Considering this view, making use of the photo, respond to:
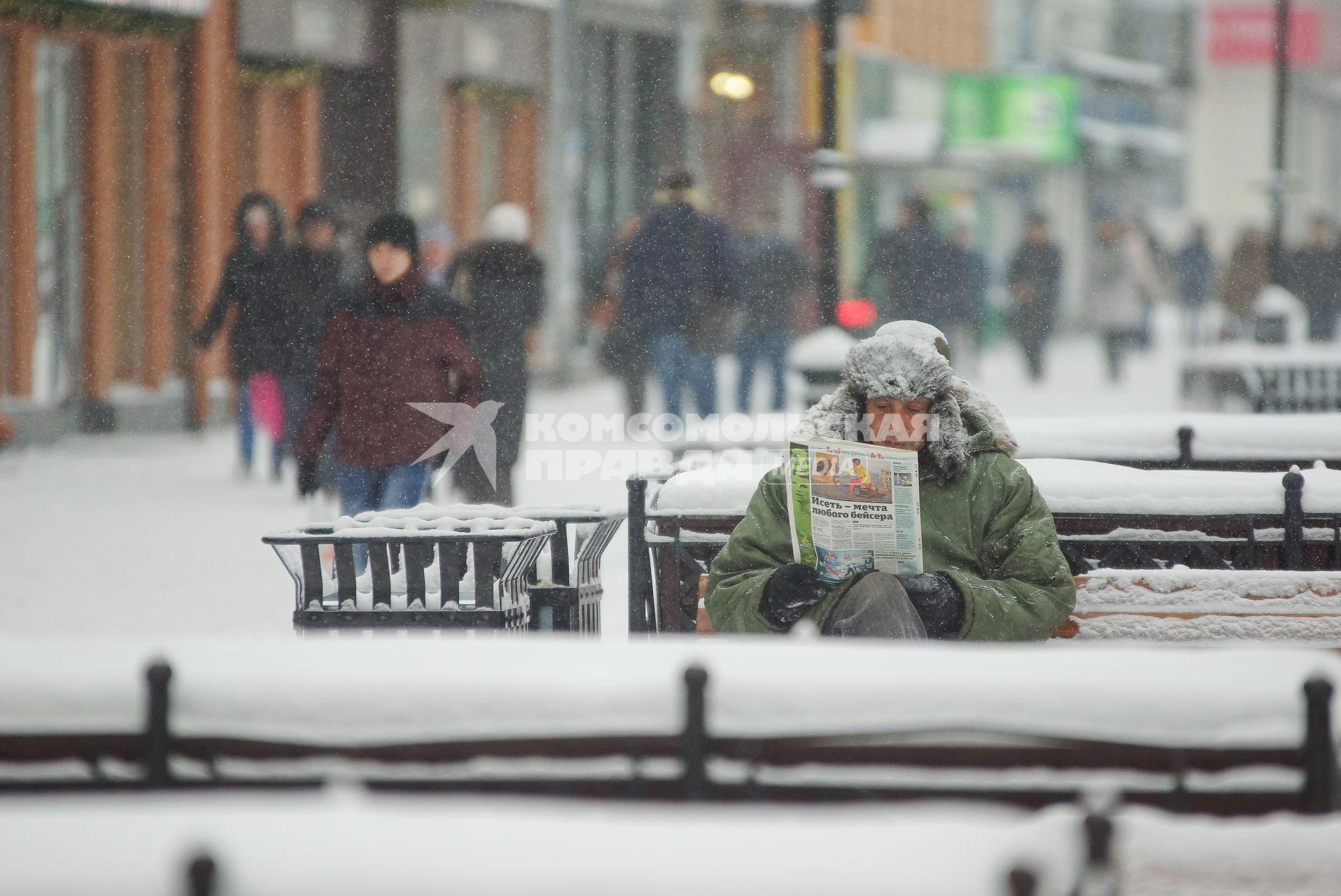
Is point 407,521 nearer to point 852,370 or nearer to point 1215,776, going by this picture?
point 852,370

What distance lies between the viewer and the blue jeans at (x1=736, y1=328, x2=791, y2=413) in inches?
663

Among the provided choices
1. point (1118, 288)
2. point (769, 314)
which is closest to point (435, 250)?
point (769, 314)

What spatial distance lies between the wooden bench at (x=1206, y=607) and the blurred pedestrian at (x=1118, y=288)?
20532mm

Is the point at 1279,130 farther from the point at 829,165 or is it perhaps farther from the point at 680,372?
the point at 829,165

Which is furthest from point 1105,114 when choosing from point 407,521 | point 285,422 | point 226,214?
point 407,521

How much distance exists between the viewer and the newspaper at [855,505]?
4.26 m

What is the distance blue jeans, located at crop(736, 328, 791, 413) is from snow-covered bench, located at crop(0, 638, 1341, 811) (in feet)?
44.9

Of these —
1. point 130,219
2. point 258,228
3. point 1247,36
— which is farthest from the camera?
point 1247,36

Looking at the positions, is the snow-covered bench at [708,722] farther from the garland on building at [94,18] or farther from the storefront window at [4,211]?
the storefront window at [4,211]

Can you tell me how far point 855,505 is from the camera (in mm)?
4316

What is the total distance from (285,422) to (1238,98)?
53.9 m

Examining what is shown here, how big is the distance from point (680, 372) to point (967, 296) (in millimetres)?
9119

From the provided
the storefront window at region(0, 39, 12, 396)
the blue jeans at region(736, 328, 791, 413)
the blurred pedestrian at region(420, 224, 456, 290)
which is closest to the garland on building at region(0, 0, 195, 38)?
the storefront window at region(0, 39, 12, 396)

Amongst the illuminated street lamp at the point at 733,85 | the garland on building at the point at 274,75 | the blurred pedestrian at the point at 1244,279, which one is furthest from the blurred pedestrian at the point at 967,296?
the garland on building at the point at 274,75
